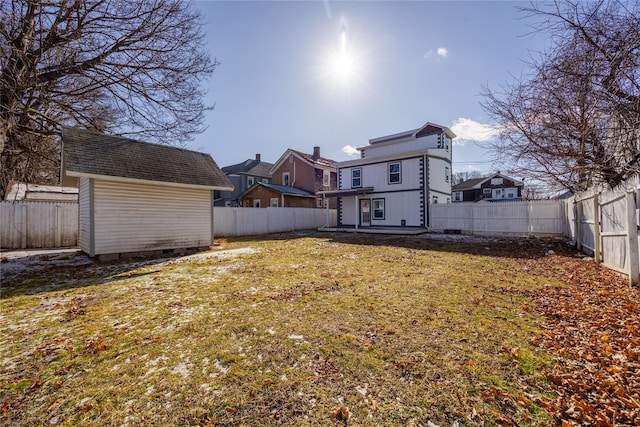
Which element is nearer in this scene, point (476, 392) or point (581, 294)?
point (476, 392)

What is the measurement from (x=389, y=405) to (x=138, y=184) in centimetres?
1068

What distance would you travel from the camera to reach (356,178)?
2159 cm

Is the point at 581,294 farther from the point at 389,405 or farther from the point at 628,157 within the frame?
the point at 389,405

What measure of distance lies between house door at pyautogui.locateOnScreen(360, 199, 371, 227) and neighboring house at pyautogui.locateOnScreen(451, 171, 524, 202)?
21263mm

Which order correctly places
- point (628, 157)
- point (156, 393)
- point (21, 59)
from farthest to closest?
point (21, 59), point (628, 157), point (156, 393)

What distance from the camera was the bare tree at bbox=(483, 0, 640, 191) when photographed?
431 centimetres

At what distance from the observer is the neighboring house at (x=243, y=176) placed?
32938 millimetres

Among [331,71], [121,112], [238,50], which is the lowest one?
[121,112]

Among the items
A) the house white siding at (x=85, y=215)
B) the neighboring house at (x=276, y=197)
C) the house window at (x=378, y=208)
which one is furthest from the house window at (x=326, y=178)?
the house white siding at (x=85, y=215)

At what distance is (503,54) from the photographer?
633cm

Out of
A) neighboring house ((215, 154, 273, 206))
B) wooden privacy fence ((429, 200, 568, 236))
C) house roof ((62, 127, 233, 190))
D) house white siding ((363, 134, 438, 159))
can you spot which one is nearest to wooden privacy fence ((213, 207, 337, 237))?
house roof ((62, 127, 233, 190))

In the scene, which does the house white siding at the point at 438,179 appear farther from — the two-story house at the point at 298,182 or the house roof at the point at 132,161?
the house roof at the point at 132,161

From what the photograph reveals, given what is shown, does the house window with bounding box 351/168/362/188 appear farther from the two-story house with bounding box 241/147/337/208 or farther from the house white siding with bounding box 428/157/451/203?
the two-story house with bounding box 241/147/337/208

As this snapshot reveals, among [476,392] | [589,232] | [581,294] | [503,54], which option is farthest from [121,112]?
[589,232]
